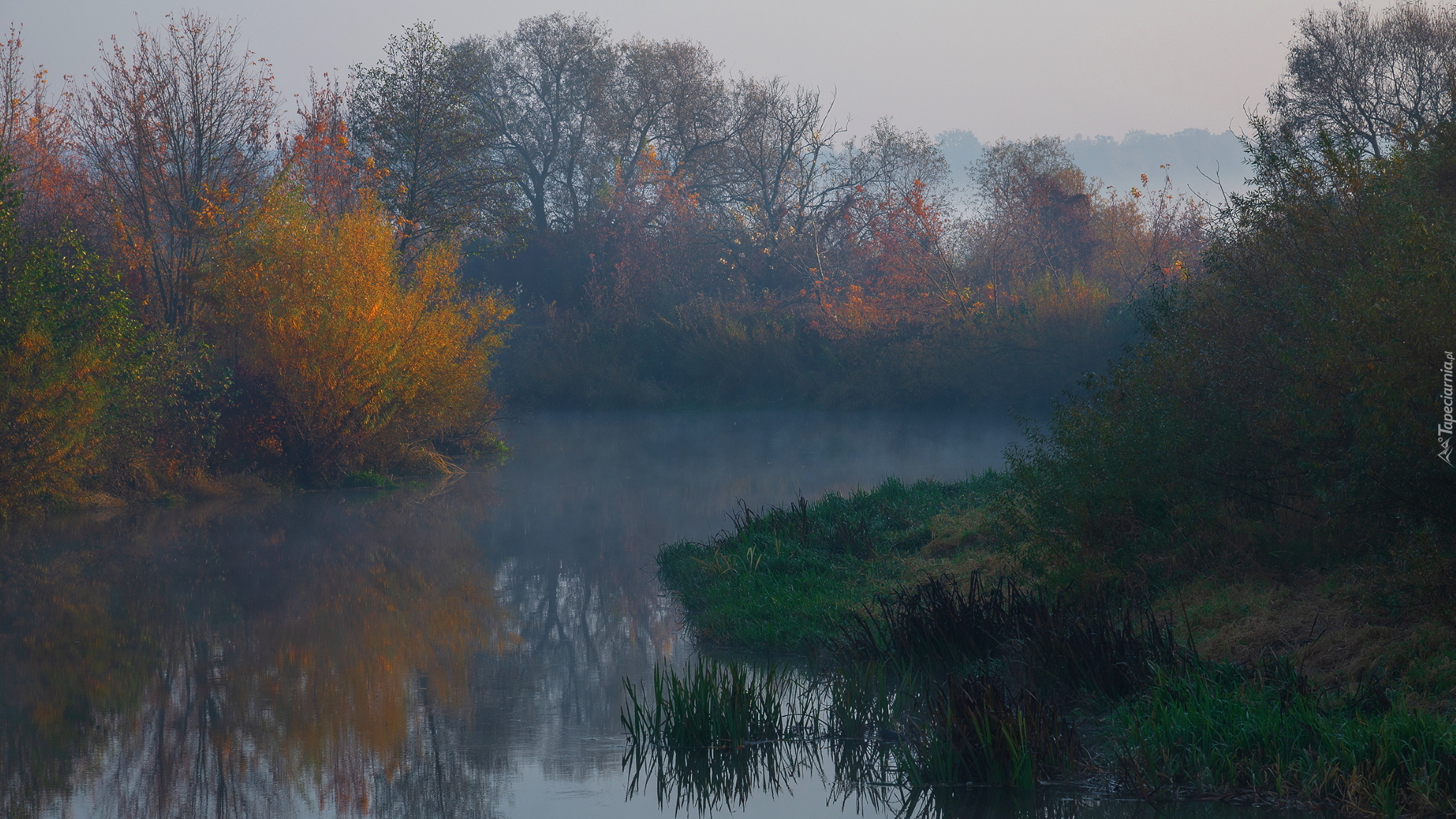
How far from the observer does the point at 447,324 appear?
2264 cm

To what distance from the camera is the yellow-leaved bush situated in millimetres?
20047

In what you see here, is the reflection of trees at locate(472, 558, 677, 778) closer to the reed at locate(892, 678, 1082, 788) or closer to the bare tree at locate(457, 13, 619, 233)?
the reed at locate(892, 678, 1082, 788)

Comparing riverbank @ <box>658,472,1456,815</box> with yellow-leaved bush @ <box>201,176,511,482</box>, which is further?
yellow-leaved bush @ <box>201,176,511,482</box>

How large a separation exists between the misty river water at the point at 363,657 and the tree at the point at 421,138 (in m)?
9.14

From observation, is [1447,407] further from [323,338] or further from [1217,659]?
[323,338]

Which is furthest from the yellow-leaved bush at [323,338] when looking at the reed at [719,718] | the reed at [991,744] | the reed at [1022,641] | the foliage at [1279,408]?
the reed at [991,744]

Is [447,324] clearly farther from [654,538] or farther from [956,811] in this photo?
[956,811]

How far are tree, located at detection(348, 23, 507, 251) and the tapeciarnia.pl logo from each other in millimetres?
24280

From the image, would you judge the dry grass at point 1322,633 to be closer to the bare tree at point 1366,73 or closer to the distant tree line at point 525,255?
the distant tree line at point 525,255

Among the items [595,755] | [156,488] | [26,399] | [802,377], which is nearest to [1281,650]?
[595,755]

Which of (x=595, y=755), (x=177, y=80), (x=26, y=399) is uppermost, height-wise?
(x=177, y=80)

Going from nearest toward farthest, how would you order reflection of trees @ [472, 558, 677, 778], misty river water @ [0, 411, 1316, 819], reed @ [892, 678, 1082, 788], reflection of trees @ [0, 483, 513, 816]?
reed @ [892, 678, 1082, 788]
misty river water @ [0, 411, 1316, 819]
reflection of trees @ [0, 483, 513, 816]
reflection of trees @ [472, 558, 677, 778]

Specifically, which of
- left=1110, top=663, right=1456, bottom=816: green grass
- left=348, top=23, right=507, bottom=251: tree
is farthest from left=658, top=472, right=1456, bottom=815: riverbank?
left=348, top=23, right=507, bottom=251: tree

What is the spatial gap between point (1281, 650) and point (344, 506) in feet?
54.6
